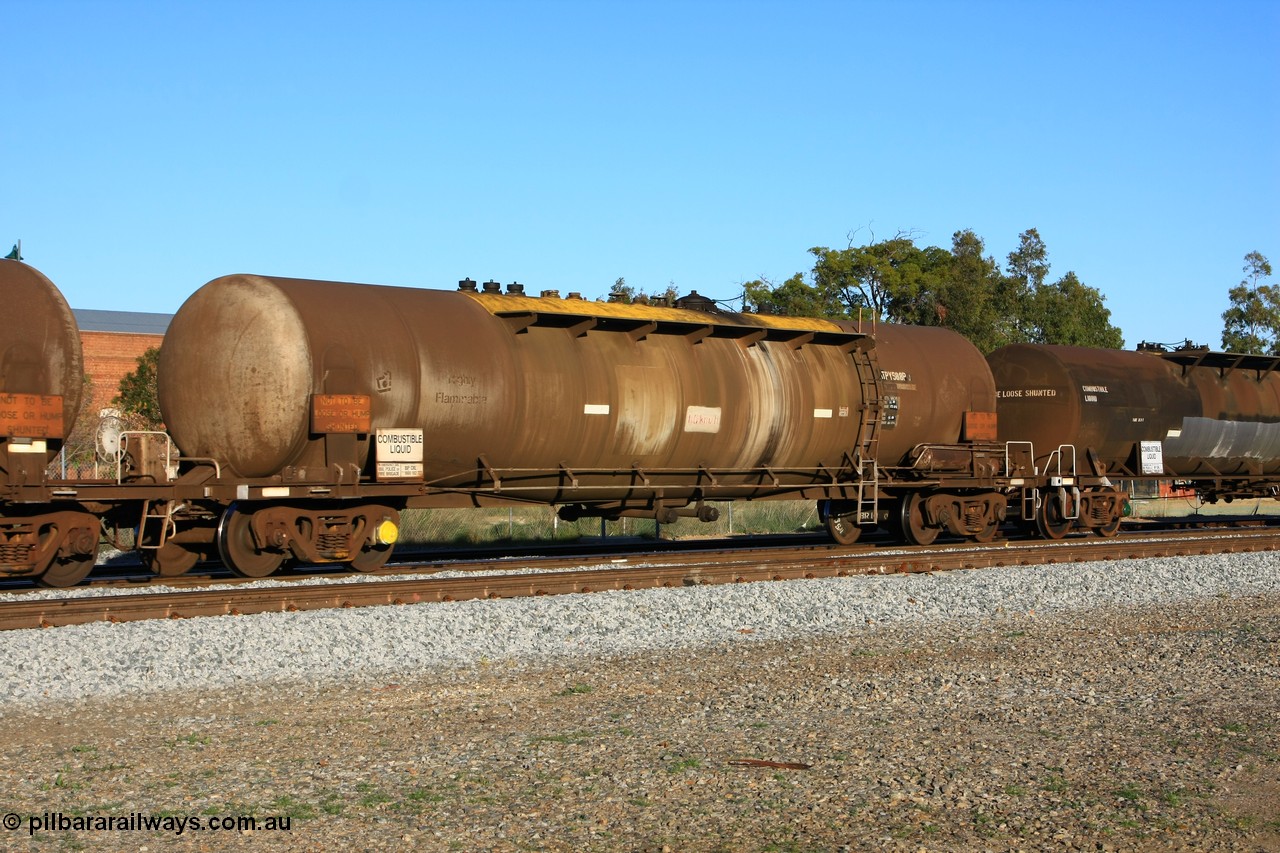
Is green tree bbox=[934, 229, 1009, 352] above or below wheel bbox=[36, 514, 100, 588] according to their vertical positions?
above

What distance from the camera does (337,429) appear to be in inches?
607

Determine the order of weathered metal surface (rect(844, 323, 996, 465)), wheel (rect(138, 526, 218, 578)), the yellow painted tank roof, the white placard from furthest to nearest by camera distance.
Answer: weathered metal surface (rect(844, 323, 996, 465))
the yellow painted tank roof
wheel (rect(138, 526, 218, 578))
the white placard

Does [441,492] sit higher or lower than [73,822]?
higher

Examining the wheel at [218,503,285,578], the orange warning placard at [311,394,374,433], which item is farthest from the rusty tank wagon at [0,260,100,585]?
the orange warning placard at [311,394,374,433]

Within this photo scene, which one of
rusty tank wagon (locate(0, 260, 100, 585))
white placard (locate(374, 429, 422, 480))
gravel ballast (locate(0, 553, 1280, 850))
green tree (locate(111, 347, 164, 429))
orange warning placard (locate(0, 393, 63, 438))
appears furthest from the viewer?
green tree (locate(111, 347, 164, 429))

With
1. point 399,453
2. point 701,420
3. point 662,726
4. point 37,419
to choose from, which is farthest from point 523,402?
point 662,726

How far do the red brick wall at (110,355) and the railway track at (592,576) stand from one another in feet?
175

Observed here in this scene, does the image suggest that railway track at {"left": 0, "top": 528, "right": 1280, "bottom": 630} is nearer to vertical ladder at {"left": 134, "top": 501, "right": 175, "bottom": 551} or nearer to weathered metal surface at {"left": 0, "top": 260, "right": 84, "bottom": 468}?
vertical ladder at {"left": 134, "top": 501, "right": 175, "bottom": 551}

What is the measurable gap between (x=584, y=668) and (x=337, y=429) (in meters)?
6.40

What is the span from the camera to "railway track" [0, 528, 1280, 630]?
1220 cm

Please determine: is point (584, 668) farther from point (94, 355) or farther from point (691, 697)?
point (94, 355)

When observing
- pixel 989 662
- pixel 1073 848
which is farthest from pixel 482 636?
pixel 1073 848

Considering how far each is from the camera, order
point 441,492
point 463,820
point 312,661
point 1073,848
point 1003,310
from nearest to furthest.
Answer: point 1073,848, point 463,820, point 312,661, point 441,492, point 1003,310

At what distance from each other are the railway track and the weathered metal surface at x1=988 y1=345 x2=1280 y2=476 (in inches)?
92.9
